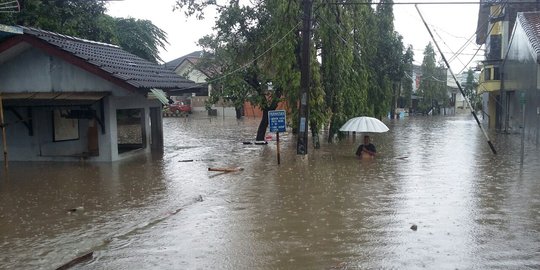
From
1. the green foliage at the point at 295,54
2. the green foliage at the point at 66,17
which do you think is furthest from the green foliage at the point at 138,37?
the green foliage at the point at 295,54

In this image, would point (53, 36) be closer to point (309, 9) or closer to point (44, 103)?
point (44, 103)

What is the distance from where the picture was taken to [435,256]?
21.2 ft

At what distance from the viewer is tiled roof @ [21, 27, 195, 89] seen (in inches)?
595

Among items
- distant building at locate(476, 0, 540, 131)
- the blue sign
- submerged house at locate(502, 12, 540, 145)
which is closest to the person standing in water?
the blue sign

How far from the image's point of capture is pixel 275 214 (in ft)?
29.4

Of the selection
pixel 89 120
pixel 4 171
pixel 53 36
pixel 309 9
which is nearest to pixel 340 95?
pixel 309 9

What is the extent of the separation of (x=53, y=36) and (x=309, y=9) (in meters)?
8.60

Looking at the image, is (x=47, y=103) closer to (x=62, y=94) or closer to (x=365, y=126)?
(x=62, y=94)

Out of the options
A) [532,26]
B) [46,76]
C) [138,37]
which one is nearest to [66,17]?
[46,76]

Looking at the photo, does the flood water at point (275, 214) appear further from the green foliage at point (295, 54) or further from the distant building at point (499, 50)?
the distant building at point (499, 50)

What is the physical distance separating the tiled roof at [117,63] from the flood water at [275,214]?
2.83 metres

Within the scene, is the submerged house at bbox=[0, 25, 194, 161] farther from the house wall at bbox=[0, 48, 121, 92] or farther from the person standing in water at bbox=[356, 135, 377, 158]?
the person standing in water at bbox=[356, 135, 377, 158]

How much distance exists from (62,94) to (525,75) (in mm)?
19973

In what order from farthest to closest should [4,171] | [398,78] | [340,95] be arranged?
[398,78]
[340,95]
[4,171]
